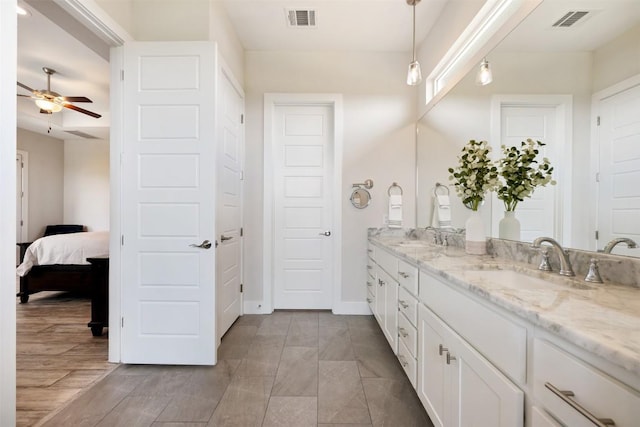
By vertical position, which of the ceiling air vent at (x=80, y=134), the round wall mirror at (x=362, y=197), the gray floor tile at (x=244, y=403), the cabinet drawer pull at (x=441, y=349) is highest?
the ceiling air vent at (x=80, y=134)

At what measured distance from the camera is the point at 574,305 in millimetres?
822

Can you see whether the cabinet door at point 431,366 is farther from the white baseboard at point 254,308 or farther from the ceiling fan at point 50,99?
the ceiling fan at point 50,99

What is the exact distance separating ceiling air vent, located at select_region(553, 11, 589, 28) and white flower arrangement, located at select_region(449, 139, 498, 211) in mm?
691

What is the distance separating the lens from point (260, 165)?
10.6 feet

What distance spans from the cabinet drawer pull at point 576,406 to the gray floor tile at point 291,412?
128cm

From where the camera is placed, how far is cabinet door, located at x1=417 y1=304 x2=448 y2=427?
1.30 m

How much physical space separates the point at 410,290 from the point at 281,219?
1921 mm

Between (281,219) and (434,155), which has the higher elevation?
(434,155)

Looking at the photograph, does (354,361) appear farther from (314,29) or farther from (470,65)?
(314,29)

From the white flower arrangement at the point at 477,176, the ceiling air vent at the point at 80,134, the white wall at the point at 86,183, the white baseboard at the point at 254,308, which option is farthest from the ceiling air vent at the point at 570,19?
the white wall at the point at 86,183

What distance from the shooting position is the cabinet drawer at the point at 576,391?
21.5 inches

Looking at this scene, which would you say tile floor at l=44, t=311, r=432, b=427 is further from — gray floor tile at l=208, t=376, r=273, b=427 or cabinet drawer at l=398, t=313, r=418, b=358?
cabinet drawer at l=398, t=313, r=418, b=358

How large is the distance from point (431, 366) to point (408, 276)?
20.2 inches

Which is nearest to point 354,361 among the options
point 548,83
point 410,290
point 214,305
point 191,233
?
point 410,290
